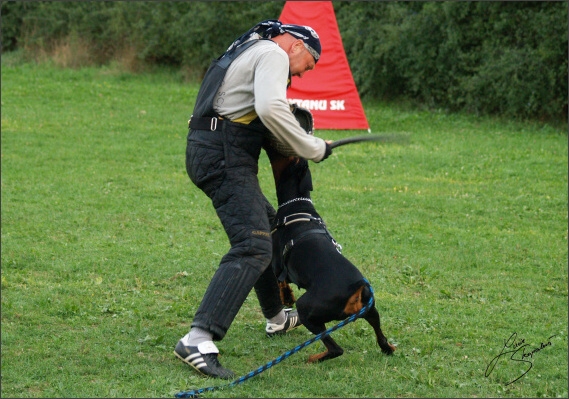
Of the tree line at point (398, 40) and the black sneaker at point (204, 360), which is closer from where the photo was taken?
the black sneaker at point (204, 360)

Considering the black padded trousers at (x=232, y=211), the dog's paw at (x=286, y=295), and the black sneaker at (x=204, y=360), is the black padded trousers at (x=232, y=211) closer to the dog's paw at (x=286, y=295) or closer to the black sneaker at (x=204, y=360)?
the black sneaker at (x=204, y=360)

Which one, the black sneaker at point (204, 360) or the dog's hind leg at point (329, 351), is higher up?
the black sneaker at point (204, 360)

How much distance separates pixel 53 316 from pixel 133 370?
1178mm

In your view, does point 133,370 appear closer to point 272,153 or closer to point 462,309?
point 272,153

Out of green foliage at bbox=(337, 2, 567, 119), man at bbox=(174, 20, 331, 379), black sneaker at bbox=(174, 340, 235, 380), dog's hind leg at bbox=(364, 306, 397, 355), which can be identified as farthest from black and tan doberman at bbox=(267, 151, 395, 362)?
green foliage at bbox=(337, 2, 567, 119)

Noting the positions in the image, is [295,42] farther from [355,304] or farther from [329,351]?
[329,351]

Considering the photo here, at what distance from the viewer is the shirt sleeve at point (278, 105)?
13.6ft

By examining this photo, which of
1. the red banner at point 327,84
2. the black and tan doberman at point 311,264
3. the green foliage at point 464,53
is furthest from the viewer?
the green foliage at point 464,53

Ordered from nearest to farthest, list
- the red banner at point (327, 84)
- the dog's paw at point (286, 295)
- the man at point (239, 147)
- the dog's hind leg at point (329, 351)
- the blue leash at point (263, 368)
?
the blue leash at point (263, 368), the man at point (239, 147), the dog's hind leg at point (329, 351), the dog's paw at point (286, 295), the red banner at point (327, 84)

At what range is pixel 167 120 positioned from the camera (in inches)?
566

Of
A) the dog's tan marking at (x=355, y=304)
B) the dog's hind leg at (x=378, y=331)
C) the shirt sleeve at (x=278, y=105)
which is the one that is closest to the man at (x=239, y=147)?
the shirt sleeve at (x=278, y=105)

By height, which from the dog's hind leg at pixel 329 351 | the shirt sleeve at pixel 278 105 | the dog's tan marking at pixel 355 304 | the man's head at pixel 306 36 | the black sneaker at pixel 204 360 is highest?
the man's head at pixel 306 36

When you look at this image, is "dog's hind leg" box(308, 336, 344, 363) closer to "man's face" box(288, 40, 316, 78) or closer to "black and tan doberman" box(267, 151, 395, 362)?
"black and tan doberman" box(267, 151, 395, 362)

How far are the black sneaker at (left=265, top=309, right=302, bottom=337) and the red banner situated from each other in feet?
26.7
